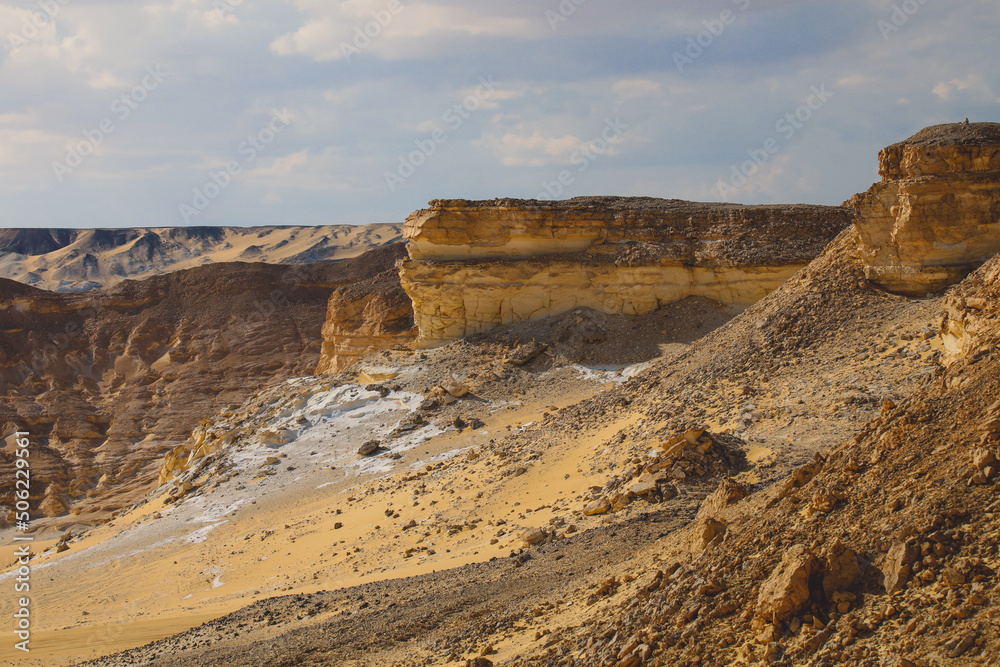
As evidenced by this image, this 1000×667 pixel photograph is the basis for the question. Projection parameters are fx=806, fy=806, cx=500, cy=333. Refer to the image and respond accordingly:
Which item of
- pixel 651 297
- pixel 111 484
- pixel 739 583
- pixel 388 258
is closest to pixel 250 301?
pixel 388 258

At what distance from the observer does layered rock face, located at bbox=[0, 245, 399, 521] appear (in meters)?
34.0

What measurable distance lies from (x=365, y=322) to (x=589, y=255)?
14368 mm

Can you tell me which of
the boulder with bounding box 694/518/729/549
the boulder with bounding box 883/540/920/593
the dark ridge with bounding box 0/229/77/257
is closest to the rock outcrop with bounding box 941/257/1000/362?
the boulder with bounding box 694/518/729/549

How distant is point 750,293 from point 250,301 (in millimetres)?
30652

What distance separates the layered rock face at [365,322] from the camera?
3288cm

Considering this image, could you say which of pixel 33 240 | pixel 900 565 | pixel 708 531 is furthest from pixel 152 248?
pixel 900 565

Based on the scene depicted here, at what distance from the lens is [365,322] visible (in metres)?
33.5

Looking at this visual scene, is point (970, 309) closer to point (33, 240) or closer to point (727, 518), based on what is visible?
point (727, 518)

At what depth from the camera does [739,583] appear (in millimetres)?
4891

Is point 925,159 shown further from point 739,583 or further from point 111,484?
point 111,484

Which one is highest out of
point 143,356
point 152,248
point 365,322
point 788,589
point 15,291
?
point 152,248

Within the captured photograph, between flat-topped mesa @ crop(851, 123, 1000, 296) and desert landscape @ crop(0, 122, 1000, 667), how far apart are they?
43 millimetres

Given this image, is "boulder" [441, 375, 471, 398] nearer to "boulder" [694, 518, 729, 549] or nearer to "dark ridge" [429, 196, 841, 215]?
"dark ridge" [429, 196, 841, 215]

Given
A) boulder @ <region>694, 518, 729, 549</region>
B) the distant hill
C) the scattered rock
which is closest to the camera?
boulder @ <region>694, 518, 729, 549</region>
